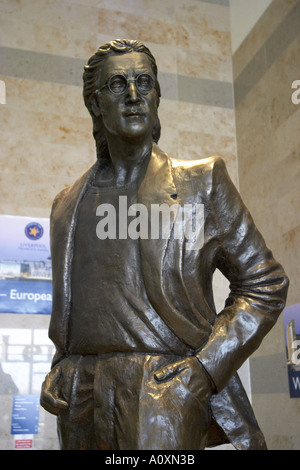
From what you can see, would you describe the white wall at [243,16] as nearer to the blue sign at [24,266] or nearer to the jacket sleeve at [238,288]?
the blue sign at [24,266]

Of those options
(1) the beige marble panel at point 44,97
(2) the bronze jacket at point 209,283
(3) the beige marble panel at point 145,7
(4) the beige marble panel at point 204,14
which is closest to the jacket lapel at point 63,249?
(2) the bronze jacket at point 209,283

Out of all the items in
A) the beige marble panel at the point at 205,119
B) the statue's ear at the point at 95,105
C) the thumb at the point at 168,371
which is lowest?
the thumb at the point at 168,371

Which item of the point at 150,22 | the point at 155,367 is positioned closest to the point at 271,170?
the point at 150,22

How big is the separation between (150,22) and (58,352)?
553 cm

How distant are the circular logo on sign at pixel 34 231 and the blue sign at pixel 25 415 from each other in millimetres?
1595

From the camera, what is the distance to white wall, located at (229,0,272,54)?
21.5 feet

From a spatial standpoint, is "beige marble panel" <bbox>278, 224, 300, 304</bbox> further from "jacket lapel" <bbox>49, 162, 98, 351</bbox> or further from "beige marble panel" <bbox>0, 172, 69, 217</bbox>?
"jacket lapel" <bbox>49, 162, 98, 351</bbox>

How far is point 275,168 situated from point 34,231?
255 centimetres

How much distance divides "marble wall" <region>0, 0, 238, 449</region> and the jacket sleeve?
12.8 ft

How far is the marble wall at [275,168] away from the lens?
5430 mm

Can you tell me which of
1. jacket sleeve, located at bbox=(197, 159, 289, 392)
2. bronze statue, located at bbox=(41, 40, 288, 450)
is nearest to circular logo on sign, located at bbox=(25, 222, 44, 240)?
bronze statue, located at bbox=(41, 40, 288, 450)

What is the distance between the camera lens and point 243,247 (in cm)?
231

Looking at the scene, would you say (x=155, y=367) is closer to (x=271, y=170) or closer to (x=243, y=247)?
(x=243, y=247)
